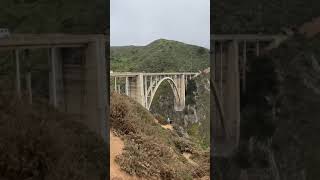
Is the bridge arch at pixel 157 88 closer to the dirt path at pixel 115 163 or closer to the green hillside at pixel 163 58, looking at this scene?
the green hillside at pixel 163 58

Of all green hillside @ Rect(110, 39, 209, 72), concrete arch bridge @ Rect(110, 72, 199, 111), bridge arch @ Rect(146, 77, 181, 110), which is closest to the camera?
concrete arch bridge @ Rect(110, 72, 199, 111)

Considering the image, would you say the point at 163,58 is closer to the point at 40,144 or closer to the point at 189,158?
the point at 189,158

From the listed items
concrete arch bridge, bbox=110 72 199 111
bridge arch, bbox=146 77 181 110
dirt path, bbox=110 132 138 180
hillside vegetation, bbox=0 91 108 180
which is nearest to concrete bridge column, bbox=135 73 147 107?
concrete arch bridge, bbox=110 72 199 111

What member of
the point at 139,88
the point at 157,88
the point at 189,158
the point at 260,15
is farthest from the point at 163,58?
the point at 260,15

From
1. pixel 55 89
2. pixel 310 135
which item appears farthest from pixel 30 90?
pixel 310 135

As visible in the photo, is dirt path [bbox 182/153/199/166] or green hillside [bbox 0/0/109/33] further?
dirt path [bbox 182/153/199/166]

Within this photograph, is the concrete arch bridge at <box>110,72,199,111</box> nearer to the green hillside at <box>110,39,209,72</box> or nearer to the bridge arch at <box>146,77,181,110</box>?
the bridge arch at <box>146,77,181,110</box>
